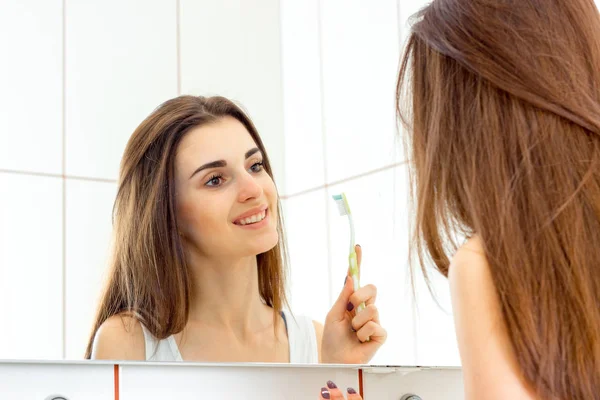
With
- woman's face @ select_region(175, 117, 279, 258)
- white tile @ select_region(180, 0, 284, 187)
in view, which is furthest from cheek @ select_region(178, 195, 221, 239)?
white tile @ select_region(180, 0, 284, 187)

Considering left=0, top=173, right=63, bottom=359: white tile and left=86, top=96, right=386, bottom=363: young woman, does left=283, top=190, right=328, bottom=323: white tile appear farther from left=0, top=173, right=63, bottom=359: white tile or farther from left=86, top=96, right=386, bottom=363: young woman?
left=0, top=173, right=63, bottom=359: white tile

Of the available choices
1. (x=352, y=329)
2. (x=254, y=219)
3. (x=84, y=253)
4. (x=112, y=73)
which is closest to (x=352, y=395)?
(x=352, y=329)

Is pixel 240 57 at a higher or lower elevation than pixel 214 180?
higher

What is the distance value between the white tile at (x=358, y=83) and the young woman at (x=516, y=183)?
12.9 inches

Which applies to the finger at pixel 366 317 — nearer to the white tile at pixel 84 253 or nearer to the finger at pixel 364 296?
the finger at pixel 364 296

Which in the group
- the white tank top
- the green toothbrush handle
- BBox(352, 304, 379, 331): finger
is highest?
the green toothbrush handle

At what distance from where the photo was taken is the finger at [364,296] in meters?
1.06

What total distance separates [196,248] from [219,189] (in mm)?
73

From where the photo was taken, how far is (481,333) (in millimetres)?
640

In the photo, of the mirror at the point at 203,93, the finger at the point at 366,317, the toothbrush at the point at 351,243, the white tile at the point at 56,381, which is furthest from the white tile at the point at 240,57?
the white tile at the point at 56,381

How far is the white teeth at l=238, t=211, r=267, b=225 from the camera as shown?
0.97 meters

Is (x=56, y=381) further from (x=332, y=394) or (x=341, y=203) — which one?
(x=341, y=203)

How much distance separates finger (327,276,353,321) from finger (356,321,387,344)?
4 cm

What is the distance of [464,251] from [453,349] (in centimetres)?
48
